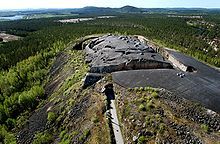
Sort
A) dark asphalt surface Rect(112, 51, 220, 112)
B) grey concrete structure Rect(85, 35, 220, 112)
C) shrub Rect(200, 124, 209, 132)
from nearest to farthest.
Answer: shrub Rect(200, 124, 209, 132), dark asphalt surface Rect(112, 51, 220, 112), grey concrete structure Rect(85, 35, 220, 112)

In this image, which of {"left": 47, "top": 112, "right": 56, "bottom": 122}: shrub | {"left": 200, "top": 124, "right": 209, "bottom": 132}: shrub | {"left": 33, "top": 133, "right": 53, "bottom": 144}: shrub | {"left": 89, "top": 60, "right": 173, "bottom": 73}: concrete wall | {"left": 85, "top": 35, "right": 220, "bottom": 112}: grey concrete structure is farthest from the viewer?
{"left": 89, "top": 60, "right": 173, "bottom": 73}: concrete wall

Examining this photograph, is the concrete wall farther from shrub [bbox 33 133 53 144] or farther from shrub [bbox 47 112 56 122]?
shrub [bbox 33 133 53 144]

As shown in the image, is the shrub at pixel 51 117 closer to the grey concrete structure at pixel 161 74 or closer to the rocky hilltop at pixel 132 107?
the rocky hilltop at pixel 132 107

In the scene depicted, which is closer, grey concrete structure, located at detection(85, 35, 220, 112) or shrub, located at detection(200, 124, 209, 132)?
shrub, located at detection(200, 124, 209, 132)

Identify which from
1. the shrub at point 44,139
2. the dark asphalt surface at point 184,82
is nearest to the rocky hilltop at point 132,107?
the dark asphalt surface at point 184,82

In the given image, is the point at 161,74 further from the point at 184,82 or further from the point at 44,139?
the point at 44,139

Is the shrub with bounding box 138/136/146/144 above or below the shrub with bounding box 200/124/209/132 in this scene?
below

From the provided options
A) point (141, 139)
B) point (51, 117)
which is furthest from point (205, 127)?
point (51, 117)

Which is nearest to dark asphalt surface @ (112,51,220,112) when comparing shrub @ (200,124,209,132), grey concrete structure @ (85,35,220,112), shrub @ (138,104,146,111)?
grey concrete structure @ (85,35,220,112)

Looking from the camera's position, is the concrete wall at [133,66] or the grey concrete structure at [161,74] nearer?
the grey concrete structure at [161,74]
